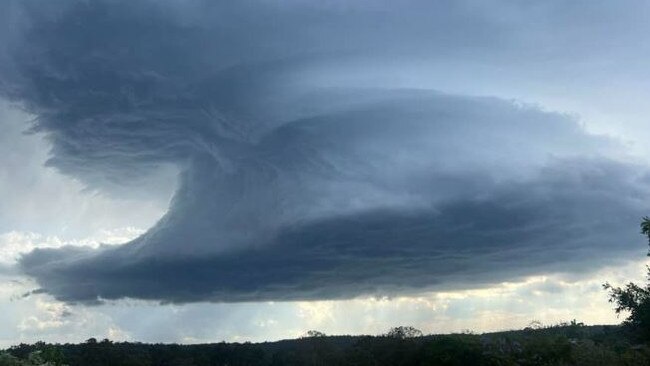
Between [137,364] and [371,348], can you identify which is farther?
[137,364]

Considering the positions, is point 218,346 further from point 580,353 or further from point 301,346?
point 580,353

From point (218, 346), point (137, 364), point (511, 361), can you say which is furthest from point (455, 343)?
point (218, 346)

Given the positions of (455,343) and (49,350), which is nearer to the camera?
(49,350)

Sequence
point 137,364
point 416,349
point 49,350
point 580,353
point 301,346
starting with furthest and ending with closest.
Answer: point 301,346
point 137,364
point 416,349
point 580,353
point 49,350

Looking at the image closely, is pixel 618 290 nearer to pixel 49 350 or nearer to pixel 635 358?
pixel 635 358

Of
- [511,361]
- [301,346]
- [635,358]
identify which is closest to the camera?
[635,358]

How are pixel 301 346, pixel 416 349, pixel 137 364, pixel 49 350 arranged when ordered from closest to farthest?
pixel 49 350 < pixel 416 349 < pixel 137 364 < pixel 301 346

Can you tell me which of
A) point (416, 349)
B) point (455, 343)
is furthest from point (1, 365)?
point (416, 349)

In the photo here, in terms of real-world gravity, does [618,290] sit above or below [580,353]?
above

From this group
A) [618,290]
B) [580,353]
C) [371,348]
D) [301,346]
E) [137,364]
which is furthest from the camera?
[301,346]
